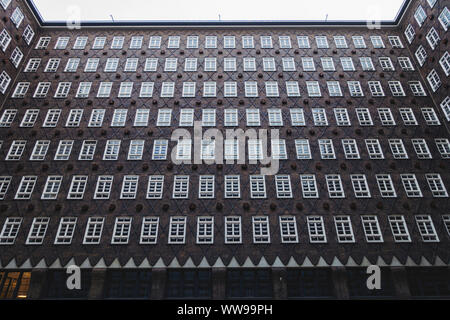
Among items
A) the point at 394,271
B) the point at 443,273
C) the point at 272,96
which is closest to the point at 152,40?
the point at 272,96

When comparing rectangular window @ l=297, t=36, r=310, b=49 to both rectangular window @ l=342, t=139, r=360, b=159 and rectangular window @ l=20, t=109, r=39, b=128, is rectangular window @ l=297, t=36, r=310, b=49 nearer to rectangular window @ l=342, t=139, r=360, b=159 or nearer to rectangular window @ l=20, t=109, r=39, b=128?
rectangular window @ l=342, t=139, r=360, b=159

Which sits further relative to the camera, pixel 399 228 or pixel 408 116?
pixel 408 116

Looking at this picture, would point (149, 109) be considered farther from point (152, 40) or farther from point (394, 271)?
point (394, 271)

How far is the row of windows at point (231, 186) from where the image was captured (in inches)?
1296

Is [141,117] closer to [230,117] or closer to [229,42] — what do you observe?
[230,117]

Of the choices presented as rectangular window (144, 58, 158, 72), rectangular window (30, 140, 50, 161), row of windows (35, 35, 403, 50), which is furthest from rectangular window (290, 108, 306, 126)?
rectangular window (30, 140, 50, 161)

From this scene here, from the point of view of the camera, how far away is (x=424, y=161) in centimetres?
3472

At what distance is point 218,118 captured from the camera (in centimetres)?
3781

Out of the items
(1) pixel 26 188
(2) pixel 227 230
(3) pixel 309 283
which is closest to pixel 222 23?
(2) pixel 227 230

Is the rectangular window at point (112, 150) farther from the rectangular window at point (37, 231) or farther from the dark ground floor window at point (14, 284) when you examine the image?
the dark ground floor window at point (14, 284)

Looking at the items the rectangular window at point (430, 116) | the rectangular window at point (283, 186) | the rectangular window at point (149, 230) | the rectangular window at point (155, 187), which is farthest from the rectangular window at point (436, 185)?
the rectangular window at point (149, 230)

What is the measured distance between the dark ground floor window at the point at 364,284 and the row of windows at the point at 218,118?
16.7m

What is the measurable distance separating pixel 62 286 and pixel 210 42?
34.9 meters

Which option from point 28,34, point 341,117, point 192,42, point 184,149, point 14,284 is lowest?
point 14,284
